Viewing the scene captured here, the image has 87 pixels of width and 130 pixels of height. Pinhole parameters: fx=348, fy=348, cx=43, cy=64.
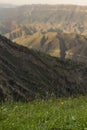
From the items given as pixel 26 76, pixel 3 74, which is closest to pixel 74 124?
pixel 3 74

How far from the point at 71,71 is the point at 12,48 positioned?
44.4 feet

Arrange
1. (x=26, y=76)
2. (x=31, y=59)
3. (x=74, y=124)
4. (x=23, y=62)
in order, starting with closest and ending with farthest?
(x=74, y=124), (x=26, y=76), (x=23, y=62), (x=31, y=59)

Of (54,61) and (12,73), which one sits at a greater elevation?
(12,73)

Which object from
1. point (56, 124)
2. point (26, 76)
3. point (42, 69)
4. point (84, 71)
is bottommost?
point (84, 71)

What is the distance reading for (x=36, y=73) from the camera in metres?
42.6

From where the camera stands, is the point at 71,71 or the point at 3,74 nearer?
the point at 3,74

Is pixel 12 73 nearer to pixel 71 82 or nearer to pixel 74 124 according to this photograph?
pixel 71 82

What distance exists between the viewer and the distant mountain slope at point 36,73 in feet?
100

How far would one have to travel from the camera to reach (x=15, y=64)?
1561 inches

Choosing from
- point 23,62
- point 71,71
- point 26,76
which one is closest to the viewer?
point 26,76

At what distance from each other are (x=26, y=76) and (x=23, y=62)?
5.12 m

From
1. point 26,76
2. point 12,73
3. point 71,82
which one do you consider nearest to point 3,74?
point 12,73

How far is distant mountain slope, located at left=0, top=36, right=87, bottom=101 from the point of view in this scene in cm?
3062

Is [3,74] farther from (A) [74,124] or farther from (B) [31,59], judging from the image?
(A) [74,124]
